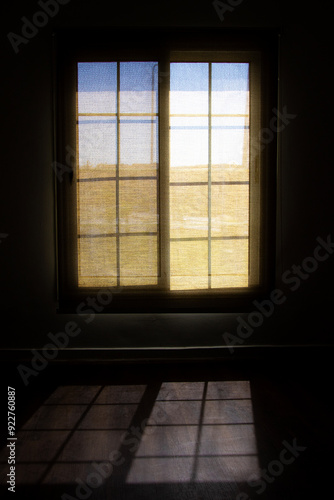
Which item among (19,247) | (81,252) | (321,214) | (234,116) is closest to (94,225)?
(81,252)

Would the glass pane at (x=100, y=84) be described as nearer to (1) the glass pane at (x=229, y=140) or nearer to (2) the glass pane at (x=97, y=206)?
(2) the glass pane at (x=97, y=206)

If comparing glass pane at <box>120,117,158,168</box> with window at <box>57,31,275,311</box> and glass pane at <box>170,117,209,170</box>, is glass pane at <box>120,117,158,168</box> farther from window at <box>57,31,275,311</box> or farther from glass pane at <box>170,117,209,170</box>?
glass pane at <box>170,117,209,170</box>

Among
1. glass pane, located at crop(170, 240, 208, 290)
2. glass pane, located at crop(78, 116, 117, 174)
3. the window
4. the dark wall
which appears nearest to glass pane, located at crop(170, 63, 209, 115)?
the window

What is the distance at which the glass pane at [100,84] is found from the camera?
3373 millimetres

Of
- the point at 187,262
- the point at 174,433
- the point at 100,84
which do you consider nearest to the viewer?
the point at 174,433

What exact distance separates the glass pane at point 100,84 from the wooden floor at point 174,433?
1830 millimetres

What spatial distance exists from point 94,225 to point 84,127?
26.6 inches

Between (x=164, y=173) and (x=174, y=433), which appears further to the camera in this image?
(x=164, y=173)

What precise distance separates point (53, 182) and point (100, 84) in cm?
74

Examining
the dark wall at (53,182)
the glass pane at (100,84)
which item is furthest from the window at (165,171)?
the dark wall at (53,182)

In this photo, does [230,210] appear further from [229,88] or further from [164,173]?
[229,88]

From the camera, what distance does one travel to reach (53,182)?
3436mm

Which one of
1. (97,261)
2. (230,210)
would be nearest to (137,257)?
(97,261)

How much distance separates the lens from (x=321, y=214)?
3549 mm
